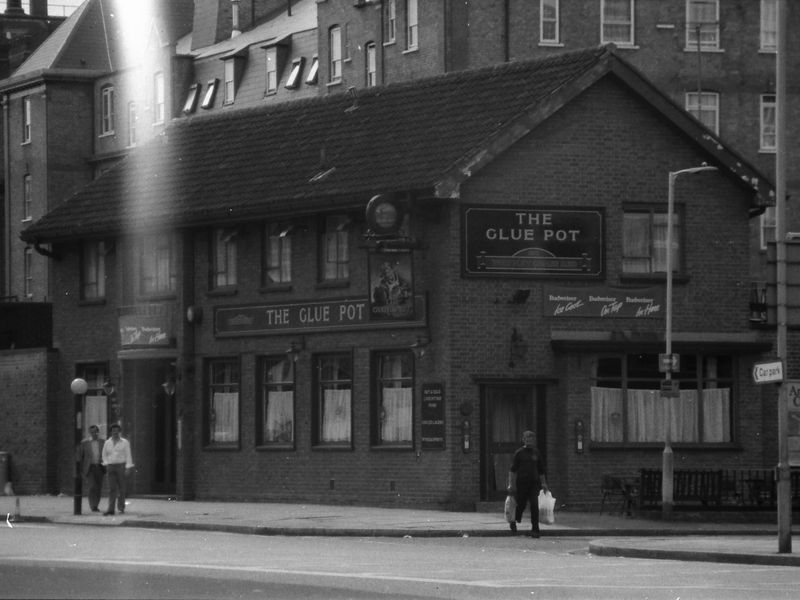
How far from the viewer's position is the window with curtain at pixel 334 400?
43500mm

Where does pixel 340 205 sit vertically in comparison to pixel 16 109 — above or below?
below

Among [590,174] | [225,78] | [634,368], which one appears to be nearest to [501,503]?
[634,368]

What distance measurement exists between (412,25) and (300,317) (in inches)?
1094

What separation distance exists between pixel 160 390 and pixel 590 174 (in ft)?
40.9

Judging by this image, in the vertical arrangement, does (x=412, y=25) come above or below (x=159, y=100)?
above

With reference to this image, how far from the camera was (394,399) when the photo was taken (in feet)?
139

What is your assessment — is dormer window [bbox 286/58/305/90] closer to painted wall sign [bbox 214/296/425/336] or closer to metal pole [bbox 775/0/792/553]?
painted wall sign [bbox 214/296/425/336]

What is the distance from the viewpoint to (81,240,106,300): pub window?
165 feet

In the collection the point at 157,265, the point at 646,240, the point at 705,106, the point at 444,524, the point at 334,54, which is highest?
the point at 334,54

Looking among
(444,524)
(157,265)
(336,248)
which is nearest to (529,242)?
(336,248)

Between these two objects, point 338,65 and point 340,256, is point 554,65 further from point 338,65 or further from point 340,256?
point 338,65

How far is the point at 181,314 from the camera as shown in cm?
4731

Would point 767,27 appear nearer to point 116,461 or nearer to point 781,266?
point 116,461

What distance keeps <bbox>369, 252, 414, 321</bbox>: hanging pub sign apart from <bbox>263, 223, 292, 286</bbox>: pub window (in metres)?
3.11
